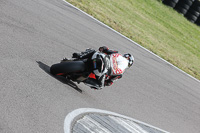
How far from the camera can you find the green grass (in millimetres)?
14711

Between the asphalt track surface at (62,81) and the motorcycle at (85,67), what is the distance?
244mm

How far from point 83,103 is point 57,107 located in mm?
988

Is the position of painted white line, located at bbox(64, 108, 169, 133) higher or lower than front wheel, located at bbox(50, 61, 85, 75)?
lower

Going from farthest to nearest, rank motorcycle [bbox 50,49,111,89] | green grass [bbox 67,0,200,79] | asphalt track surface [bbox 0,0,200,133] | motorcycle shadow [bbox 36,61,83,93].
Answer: green grass [bbox 67,0,200,79] < motorcycle shadow [bbox 36,61,83,93] < motorcycle [bbox 50,49,111,89] < asphalt track surface [bbox 0,0,200,133]

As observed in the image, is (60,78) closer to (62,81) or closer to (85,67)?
(62,81)

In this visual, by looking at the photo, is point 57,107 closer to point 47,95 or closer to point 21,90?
point 47,95

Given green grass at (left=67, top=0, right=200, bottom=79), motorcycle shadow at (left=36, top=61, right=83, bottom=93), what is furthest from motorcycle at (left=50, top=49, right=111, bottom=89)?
green grass at (left=67, top=0, right=200, bottom=79)

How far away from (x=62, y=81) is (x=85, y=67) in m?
0.59

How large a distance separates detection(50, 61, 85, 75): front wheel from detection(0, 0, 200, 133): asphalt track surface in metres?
0.20

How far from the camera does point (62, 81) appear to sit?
655cm

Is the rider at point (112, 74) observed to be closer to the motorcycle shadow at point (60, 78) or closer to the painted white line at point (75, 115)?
the motorcycle shadow at point (60, 78)

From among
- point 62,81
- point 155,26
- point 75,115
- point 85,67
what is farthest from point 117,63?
point 155,26

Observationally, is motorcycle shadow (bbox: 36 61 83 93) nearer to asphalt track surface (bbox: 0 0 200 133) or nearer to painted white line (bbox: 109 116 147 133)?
asphalt track surface (bbox: 0 0 200 133)

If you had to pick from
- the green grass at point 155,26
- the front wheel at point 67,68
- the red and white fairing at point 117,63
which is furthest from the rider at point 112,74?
the green grass at point 155,26
